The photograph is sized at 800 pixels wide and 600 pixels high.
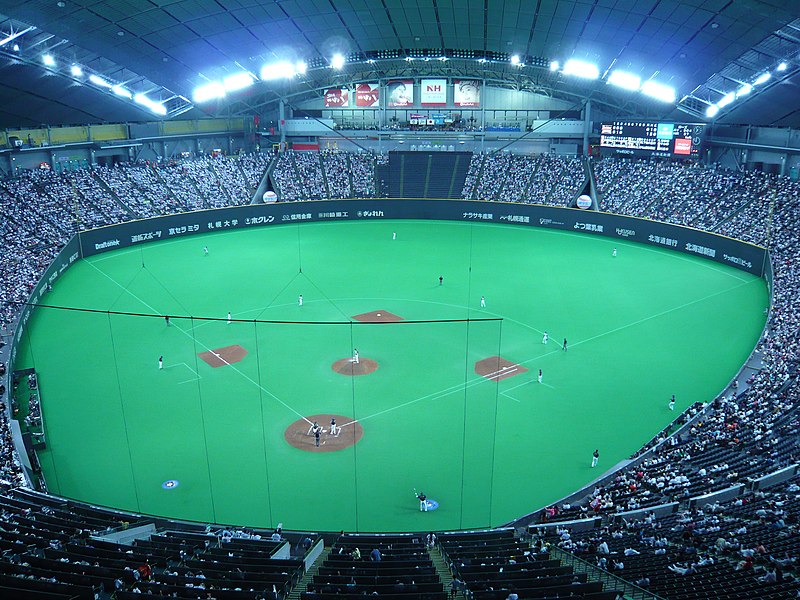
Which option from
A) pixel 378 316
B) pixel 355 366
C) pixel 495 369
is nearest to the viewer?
pixel 495 369

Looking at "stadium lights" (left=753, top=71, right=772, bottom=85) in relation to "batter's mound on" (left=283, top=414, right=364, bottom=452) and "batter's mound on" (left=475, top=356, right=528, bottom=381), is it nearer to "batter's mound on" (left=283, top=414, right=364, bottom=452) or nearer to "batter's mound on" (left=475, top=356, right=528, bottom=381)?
"batter's mound on" (left=475, top=356, right=528, bottom=381)

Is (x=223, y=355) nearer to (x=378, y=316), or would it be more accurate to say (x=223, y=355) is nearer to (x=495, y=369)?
(x=378, y=316)

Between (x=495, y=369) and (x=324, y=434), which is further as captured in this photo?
(x=495, y=369)

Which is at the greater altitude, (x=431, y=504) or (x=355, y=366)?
(x=355, y=366)

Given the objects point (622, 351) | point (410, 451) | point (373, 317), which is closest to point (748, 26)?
point (622, 351)

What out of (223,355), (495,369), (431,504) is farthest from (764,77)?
(223,355)

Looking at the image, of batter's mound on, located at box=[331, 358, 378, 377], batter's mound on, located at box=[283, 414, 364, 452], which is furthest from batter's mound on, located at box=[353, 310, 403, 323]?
batter's mound on, located at box=[283, 414, 364, 452]
